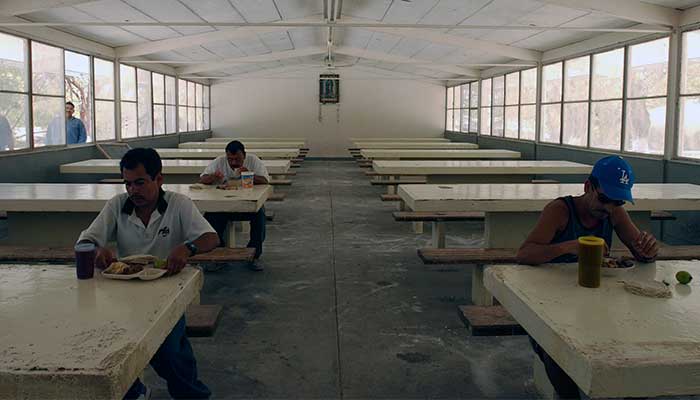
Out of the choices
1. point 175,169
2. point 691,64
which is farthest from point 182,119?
point 691,64

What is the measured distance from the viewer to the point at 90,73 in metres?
9.75

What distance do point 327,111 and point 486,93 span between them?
586 centimetres

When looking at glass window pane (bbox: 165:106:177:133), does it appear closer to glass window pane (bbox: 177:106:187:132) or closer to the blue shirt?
glass window pane (bbox: 177:106:187:132)

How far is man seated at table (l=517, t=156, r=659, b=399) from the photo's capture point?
8.19 ft

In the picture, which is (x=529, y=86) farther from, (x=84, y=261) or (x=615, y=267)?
(x=84, y=261)

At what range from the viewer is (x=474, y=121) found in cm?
1655

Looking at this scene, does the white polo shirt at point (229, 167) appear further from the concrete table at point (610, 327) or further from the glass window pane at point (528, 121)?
the glass window pane at point (528, 121)

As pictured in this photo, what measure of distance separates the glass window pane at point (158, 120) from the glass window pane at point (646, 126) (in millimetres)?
9009

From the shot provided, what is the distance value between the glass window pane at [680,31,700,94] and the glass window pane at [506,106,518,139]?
5887mm

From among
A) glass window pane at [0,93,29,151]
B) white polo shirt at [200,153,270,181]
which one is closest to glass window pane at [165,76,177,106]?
glass window pane at [0,93,29,151]

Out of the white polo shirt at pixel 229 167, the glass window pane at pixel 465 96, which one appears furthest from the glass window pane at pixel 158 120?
the white polo shirt at pixel 229 167

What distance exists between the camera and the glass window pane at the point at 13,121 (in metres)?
7.00

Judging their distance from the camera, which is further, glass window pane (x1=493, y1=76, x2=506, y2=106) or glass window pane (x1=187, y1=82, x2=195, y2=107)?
glass window pane (x1=187, y1=82, x2=195, y2=107)

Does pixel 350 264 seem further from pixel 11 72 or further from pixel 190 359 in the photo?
pixel 11 72
